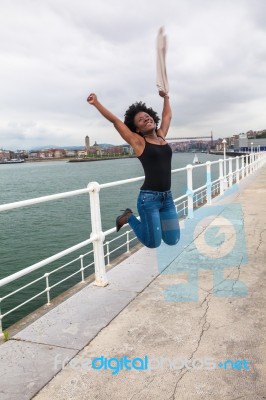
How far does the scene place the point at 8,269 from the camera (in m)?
13.9

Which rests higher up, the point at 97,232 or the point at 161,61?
the point at 161,61

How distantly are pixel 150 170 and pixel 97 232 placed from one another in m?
0.96

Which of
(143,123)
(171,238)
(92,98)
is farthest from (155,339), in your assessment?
(92,98)

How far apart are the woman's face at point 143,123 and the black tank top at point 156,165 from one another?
6.0 inches

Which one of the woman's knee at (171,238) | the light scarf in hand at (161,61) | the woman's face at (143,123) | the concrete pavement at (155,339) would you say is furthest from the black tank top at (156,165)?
the concrete pavement at (155,339)

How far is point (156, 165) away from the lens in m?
3.66

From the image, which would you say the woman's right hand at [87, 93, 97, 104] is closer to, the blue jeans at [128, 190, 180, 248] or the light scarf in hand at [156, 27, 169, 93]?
the light scarf in hand at [156, 27, 169, 93]

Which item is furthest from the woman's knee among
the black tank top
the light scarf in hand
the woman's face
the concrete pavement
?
the light scarf in hand

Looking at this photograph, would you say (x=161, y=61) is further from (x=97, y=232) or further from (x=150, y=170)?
(x=97, y=232)

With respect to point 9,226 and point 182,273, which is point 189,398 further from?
point 9,226

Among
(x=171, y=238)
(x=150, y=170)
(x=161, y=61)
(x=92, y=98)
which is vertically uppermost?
(x=161, y=61)

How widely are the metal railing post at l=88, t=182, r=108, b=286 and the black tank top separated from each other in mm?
584

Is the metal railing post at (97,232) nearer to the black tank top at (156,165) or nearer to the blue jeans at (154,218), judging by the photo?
the blue jeans at (154,218)

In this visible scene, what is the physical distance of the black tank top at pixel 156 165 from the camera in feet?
11.8
